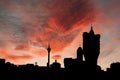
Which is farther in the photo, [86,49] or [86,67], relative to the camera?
[86,49]

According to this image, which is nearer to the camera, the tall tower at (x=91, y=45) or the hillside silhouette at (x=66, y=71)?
the hillside silhouette at (x=66, y=71)

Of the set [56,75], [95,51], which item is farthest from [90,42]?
[56,75]

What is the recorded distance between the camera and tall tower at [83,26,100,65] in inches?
3407

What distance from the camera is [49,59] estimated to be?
100938 mm

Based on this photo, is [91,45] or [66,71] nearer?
[66,71]

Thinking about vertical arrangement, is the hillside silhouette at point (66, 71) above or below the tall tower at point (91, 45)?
below

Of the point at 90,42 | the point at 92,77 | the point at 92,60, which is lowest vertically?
the point at 92,77

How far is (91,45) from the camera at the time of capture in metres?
90.4

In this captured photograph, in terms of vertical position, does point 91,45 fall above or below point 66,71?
above

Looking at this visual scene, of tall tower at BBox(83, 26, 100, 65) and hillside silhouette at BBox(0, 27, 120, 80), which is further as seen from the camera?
tall tower at BBox(83, 26, 100, 65)

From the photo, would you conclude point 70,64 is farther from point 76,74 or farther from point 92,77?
point 92,77

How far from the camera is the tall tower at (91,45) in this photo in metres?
86.5

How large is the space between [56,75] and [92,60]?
16118 mm

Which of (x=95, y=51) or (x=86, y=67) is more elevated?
(x=95, y=51)
